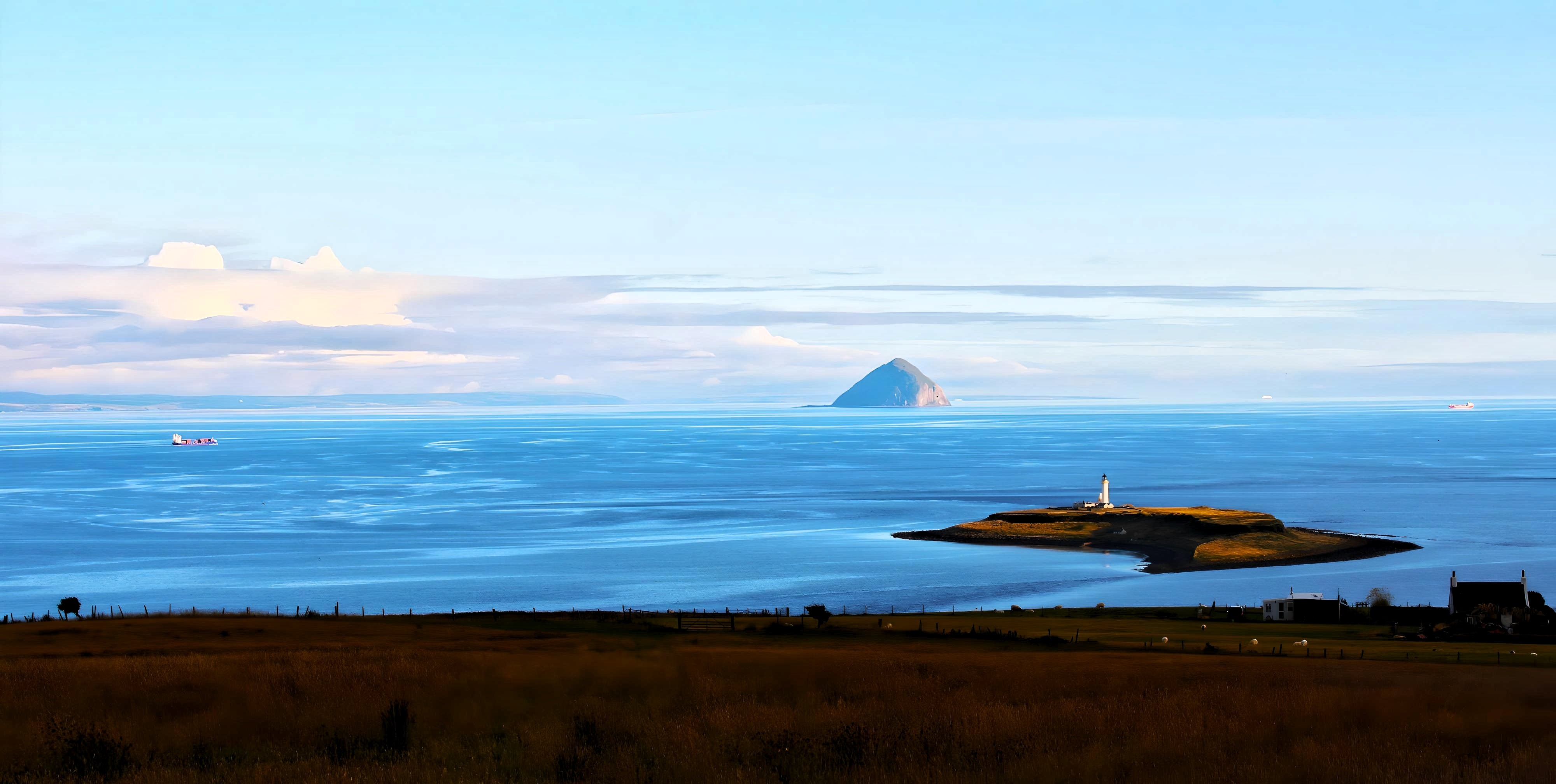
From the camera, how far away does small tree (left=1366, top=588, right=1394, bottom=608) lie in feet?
201

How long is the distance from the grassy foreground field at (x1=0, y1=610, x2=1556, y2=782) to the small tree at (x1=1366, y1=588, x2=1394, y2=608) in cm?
3006

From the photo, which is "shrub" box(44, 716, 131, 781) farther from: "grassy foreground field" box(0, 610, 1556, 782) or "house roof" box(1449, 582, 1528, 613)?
"house roof" box(1449, 582, 1528, 613)

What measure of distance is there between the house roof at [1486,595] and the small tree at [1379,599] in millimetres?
5430

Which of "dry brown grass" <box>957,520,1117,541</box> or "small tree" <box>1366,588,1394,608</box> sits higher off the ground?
"dry brown grass" <box>957,520,1117,541</box>

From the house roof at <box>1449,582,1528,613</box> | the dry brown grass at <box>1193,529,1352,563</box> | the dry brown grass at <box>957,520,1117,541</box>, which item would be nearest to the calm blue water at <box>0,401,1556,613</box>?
the dry brown grass at <box>1193,529,1352,563</box>

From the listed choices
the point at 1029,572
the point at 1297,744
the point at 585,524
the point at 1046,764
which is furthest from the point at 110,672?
the point at 585,524

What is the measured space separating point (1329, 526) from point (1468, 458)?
352 feet

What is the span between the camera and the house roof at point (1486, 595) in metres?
53.9

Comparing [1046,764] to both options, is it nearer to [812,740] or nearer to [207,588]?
[812,740]

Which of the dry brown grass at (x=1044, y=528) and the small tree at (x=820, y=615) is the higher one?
the dry brown grass at (x=1044, y=528)

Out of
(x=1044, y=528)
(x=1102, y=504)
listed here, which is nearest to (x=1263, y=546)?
(x=1044, y=528)

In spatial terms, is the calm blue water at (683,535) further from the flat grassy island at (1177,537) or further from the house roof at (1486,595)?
the house roof at (1486,595)

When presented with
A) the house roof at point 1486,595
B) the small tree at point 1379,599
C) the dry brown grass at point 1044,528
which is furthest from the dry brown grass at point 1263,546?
the house roof at point 1486,595

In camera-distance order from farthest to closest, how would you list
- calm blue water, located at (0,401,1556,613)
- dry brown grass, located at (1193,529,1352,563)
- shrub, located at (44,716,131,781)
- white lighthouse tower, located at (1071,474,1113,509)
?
white lighthouse tower, located at (1071,474,1113,509) < dry brown grass, located at (1193,529,1352,563) < calm blue water, located at (0,401,1556,613) < shrub, located at (44,716,131,781)
